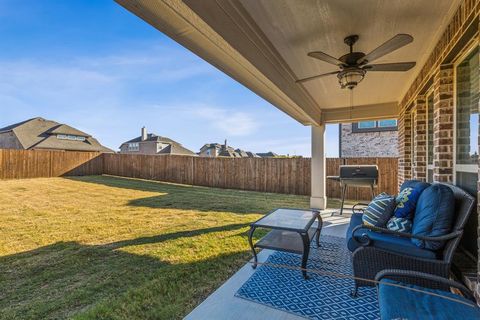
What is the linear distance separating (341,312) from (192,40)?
8.57ft

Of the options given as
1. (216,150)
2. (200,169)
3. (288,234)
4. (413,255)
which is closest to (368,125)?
(200,169)

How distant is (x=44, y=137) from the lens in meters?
19.2

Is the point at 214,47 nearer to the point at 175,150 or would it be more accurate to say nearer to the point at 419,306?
the point at 419,306

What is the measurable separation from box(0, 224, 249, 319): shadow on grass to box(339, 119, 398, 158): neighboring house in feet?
29.9

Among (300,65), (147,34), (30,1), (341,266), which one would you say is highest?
(30,1)

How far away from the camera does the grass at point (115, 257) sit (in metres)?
2.19

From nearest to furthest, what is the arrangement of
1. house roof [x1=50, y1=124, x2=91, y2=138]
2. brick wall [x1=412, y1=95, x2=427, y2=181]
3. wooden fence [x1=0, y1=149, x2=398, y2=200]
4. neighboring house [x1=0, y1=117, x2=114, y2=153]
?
brick wall [x1=412, y1=95, x2=427, y2=181], wooden fence [x1=0, y1=149, x2=398, y2=200], neighboring house [x1=0, y1=117, x2=114, y2=153], house roof [x1=50, y1=124, x2=91, y2=138]

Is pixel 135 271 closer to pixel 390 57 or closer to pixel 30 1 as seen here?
pixel 390 57

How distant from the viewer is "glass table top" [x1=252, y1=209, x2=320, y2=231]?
9.51 ft

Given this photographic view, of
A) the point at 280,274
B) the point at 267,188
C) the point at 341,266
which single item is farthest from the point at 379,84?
the point at 267,188

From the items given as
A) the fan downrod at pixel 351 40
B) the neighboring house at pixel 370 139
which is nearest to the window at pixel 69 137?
the neighboring house at pixel 370 139

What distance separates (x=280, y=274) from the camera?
2799 millimetres

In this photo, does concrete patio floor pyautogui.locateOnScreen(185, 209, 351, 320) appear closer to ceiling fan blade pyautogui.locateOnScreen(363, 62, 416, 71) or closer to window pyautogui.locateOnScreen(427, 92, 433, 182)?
ceiling fan blade pyautogui.locateOnScreen(363, 62, 416, 71)

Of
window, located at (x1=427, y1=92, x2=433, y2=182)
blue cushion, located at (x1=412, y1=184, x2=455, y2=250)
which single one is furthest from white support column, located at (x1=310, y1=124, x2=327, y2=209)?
blue cushion, located at (x1=412, y1=184, x2=455, y2=250)
